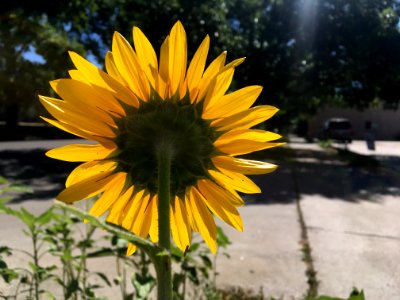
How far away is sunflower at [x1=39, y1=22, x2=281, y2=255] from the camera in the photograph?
2.06 ft

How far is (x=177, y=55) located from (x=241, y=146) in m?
0.15

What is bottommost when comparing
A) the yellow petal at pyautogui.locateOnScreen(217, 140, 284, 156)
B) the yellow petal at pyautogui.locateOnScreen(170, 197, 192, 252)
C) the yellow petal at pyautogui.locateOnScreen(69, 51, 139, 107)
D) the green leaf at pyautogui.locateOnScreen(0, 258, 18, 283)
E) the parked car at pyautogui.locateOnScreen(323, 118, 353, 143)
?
the green leaf at pyautogui.locateOnScreen(0, 258, 18, 283)

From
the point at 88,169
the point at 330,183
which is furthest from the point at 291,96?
the point at 88,169

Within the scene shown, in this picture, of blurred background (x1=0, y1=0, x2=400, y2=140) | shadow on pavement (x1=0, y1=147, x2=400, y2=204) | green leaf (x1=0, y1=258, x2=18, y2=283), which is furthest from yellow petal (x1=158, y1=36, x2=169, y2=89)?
blurred background (x1=0, y1=0, x2=400, y2=140)

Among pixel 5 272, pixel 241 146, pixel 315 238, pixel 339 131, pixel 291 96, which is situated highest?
pixel 291 96

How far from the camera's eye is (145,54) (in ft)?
2.08

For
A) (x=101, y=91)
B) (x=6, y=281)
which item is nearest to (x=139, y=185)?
(x=101, y=91)

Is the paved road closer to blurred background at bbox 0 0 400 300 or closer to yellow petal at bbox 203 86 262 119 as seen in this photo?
blurred background at bbox 0 0 400 300

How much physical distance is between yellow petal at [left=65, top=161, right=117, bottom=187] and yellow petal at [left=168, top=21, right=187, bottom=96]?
15cm

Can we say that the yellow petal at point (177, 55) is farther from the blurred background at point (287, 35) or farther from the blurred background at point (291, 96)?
the blurred background at point (287, 35)

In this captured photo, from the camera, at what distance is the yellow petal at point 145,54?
618 mm

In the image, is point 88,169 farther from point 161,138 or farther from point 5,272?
point 5,272

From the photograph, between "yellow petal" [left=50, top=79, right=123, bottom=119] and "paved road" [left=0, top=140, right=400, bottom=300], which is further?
"paved road" [left=0, top=140, right=400, bottom=300]

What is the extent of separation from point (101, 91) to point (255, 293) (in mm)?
Answer: 2597
